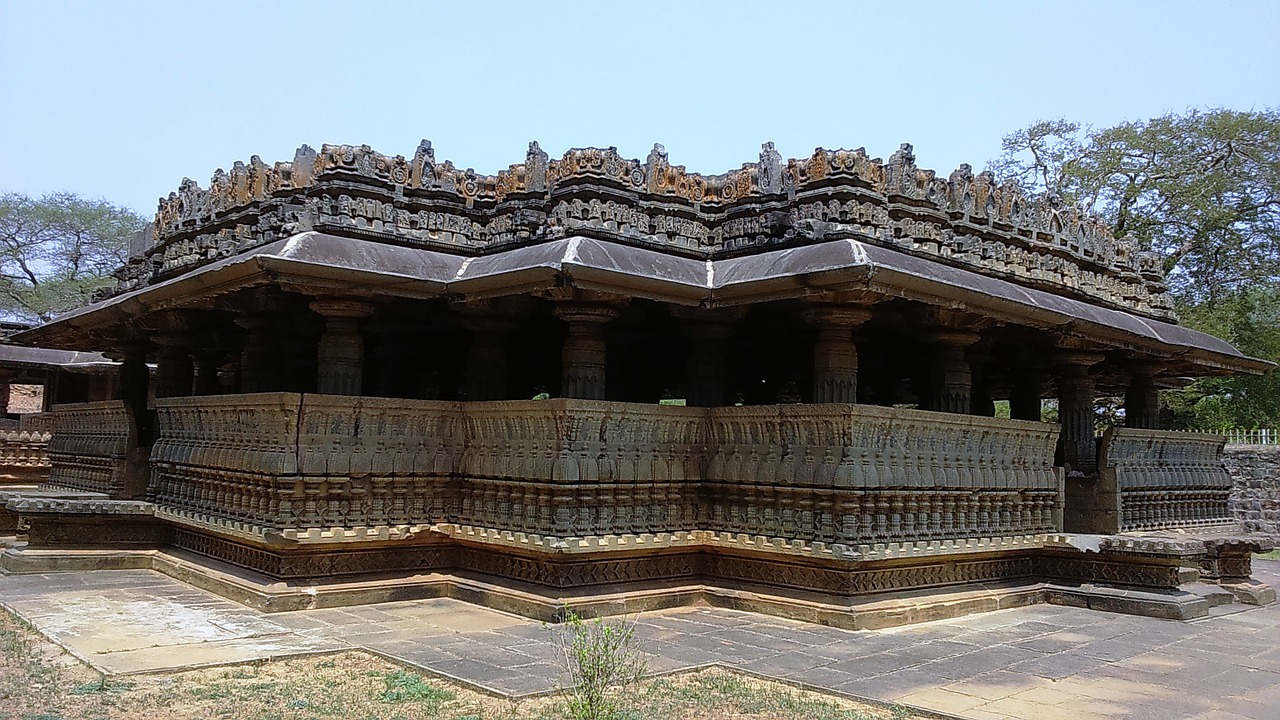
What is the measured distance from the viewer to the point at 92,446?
12.0m

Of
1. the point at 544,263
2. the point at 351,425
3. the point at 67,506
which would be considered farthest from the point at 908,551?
the point at 67,506

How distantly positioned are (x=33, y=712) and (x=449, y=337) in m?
6.20

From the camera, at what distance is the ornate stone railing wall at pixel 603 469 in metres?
7.57

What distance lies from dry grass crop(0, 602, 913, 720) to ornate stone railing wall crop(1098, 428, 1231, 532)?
6.70 metres

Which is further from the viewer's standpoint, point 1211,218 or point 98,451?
point 1211,218

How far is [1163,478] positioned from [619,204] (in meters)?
7.42

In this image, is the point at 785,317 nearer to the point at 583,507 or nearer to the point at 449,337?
the point at 583,507

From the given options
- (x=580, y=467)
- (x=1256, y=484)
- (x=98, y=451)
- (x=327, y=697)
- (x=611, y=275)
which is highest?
(x=611, y=275)

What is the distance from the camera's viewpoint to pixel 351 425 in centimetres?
798

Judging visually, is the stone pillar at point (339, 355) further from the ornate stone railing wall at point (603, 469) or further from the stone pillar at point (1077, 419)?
the stone pillar at point (1077, 419)

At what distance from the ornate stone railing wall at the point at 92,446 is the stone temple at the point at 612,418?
1133 millimetres

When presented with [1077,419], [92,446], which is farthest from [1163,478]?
[92,446]

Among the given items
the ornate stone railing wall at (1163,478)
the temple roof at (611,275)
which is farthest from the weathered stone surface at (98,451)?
the ornate stone railing wall at (1163,478)

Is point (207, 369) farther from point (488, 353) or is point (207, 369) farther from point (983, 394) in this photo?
point (983, 394)
